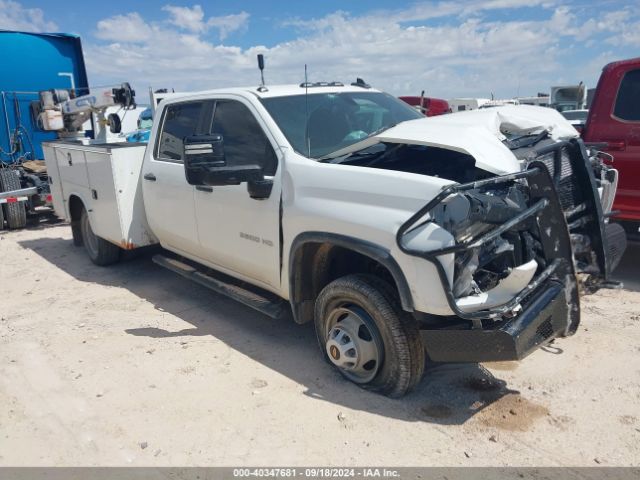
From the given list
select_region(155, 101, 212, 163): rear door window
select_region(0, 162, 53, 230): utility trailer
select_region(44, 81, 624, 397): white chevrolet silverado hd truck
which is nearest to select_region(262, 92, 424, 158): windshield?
select_region(44, 81, 624, 397): white chevrolet silverado hd truck

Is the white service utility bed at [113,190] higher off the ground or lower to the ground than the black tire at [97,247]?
higher

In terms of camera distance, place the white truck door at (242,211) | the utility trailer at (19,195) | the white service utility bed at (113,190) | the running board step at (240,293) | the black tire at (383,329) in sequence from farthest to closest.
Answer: the utility trailer at (19,195) → the white service utility bed at (113,190) → the running board step at (240,293) → the white truck door at (242,211) → the black tire at (383,329)

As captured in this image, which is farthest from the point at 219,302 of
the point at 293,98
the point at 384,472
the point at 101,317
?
the point at 384,472

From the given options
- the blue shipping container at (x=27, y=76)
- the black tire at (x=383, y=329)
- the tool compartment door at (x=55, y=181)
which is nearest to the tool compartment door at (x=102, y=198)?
the tool compartment door at (x=55, y=181)

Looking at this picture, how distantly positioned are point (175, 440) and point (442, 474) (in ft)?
5.02

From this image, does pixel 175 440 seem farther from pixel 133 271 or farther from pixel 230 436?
pixel 133 271

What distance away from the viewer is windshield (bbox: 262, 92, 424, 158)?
4.07 meters

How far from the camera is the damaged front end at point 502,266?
2998mm

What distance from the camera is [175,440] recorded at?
3.28 meters

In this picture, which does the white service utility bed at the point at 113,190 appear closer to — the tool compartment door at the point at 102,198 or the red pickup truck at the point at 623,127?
the tool compartment door at the point at 102,198

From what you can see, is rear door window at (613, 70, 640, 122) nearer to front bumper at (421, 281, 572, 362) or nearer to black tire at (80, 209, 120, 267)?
front bumper at (421, 281, 572, 362)

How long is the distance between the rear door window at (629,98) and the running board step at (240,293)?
12.3 feet

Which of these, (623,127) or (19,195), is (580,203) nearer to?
(623,127)

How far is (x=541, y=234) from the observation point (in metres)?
3.29
